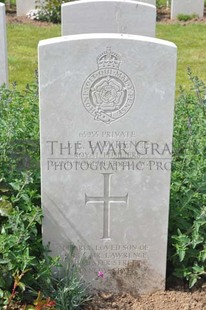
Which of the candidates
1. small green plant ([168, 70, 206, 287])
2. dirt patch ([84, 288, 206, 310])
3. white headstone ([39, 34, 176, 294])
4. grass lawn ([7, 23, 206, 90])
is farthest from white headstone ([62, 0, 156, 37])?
grass lawn ([7, 23, 206, 90])

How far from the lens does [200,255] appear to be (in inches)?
137

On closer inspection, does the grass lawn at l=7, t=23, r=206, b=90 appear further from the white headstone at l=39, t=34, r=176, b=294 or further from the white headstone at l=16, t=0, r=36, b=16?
the white headstone at l=39, t=34, r=176, b=294

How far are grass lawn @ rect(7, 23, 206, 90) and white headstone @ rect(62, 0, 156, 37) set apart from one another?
2.60 metres

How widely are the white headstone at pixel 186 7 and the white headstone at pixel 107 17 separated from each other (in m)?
7.38

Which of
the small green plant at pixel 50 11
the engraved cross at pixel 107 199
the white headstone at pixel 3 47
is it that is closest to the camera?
the engraved cross at pixel 107 199

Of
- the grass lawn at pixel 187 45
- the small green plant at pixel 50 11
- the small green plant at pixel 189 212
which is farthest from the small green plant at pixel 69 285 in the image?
the small green plant at pixel 50 11

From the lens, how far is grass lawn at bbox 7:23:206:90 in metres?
8.34

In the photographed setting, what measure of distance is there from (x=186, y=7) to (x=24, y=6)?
Answer: 3.28 meters

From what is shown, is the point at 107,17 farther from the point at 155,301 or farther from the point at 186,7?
the point at 186,7

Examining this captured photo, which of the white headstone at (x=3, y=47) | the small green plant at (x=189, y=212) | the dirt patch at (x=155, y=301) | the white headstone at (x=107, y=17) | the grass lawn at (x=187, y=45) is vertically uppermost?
the white headstone at (x=107, y=17)

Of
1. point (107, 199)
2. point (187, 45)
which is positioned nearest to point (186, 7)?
point (187, 45)

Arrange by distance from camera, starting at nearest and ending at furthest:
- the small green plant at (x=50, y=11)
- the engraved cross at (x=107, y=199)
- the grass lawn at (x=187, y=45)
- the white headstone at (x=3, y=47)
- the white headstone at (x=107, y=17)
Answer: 1. the engraved cross at (x=107, y=199)
2. the white headstone at (x=107, y=17)
3. the white headstone at (x=3, y=47)
4. the grass lawn at (x=187, y=45)
5. the small green plant at (x=50, y=11)

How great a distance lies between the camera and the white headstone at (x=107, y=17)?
5027mm

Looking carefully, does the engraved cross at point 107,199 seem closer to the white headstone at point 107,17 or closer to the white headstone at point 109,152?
the white headstone at point 109,152
